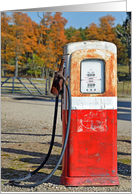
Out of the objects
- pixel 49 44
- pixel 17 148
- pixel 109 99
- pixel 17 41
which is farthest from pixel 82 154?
pixel 49 44

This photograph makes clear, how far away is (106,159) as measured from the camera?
3.46 meters

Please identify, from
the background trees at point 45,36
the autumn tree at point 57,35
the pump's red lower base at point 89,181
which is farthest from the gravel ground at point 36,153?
the autumn tree at point 57,35

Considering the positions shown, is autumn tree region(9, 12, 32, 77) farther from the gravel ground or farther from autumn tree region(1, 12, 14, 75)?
the gravel ground

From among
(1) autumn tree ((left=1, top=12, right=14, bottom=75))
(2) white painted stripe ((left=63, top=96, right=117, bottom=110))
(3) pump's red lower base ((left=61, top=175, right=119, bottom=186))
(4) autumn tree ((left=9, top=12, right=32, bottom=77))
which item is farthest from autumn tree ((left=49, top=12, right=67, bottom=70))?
(3) pump's red lower base ((left=61, top=175, right=119, bottom=186))

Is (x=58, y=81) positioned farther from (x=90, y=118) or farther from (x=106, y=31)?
(x=106, y=31)

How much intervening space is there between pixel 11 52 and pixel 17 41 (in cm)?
209

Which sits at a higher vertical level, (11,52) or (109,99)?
(11,52)

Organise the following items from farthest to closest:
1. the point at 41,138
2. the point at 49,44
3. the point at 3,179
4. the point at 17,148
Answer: the point at 49,44 < the point at 41,138 < the point at 17,148 < the point at 3,179

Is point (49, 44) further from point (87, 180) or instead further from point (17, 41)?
point (87, 180)

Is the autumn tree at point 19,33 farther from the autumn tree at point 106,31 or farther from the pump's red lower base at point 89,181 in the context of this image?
the pump's red lower base at point 89,181

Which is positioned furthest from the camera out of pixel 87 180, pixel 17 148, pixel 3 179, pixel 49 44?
pixel 49 44

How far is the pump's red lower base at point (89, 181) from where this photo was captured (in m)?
3.41

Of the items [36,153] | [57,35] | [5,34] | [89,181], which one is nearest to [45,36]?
[57,35]

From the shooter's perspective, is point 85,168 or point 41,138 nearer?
point 85,168
